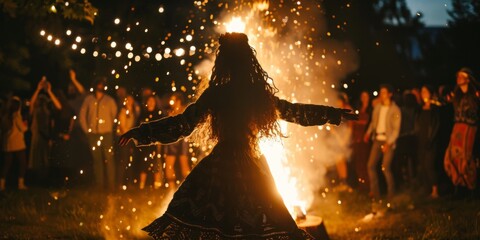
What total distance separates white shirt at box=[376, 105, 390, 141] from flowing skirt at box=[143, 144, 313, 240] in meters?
6.12

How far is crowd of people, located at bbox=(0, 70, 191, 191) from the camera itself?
1136cm

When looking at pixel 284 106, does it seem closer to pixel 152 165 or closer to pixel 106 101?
pixel 106 101

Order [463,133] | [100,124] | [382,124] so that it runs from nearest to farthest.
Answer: [463,133], [382,124], [100,124]

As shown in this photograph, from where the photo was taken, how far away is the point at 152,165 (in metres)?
13.1

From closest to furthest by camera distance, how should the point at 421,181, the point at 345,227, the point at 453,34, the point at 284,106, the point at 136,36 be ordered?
1. the point at 284,106
2. the point at 345,227
3. the point at 421,181
4. the point at 136,36
5. the point at 453,34

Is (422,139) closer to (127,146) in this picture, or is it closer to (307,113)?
(127,146)

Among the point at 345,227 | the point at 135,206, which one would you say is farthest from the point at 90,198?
the point at 345,227

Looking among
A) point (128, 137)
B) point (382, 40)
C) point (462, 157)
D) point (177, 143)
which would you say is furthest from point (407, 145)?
point (382, 40)

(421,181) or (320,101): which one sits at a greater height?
(320,101)

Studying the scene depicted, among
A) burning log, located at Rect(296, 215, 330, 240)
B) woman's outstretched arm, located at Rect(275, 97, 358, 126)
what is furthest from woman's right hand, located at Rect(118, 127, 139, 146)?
burning log, located at Rect(296, 215, 330, 240)

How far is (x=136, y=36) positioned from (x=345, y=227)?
6136mm

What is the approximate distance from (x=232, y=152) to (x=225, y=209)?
0.44 metres

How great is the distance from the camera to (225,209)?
179 inches

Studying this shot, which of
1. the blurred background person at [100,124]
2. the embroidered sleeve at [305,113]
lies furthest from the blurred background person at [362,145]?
the embroidered sleeve at [305,113]
